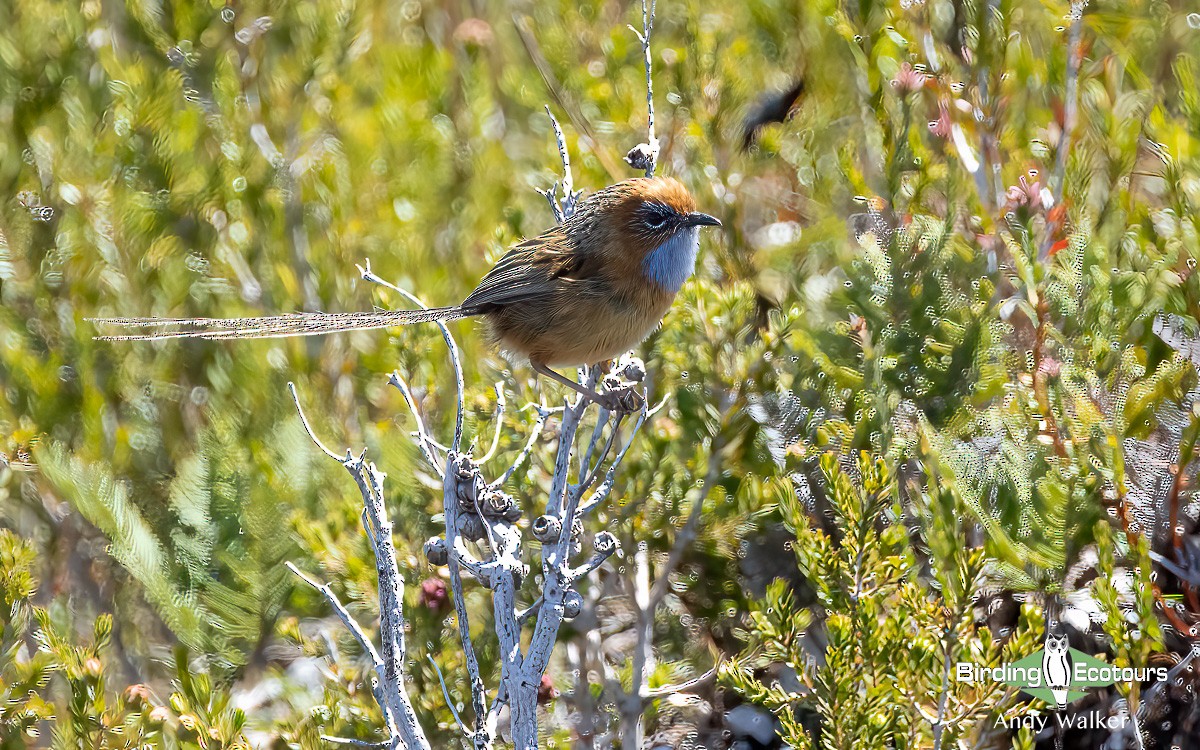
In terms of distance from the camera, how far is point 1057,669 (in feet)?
8.93

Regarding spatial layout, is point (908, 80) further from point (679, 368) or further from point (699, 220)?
point (679, 368)

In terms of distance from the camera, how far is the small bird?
9.71ft

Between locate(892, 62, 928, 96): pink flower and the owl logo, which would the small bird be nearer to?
locate(892, 62, 928, 96): pink flower

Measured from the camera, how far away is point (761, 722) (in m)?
3.33

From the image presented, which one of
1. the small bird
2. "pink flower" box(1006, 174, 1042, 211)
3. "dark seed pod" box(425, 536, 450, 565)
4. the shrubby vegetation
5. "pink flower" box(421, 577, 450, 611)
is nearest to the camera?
"dark seed pod" box(425, 536, 450, 565)

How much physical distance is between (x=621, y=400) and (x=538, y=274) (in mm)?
462

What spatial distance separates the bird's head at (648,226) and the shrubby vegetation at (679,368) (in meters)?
0.39

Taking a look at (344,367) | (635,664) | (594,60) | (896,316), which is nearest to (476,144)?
(594,60)

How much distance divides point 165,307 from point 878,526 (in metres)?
2.84

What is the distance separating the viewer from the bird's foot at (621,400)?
2848 millimetres

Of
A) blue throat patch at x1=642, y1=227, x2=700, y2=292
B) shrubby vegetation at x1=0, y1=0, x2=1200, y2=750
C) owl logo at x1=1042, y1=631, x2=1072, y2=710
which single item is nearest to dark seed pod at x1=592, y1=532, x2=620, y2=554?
shrubby vegetation at x1=0, y1=0, x2=1200, y2=750

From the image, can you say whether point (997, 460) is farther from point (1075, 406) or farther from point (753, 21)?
point (753, 21)

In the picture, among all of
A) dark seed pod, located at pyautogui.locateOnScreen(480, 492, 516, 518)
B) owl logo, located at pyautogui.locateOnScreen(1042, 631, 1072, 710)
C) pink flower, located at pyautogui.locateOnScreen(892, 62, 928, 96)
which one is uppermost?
pink flower, located at pyautogui.locateOnScreen(892, 62, 928, 96)

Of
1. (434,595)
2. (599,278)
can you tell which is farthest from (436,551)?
(599,278)
